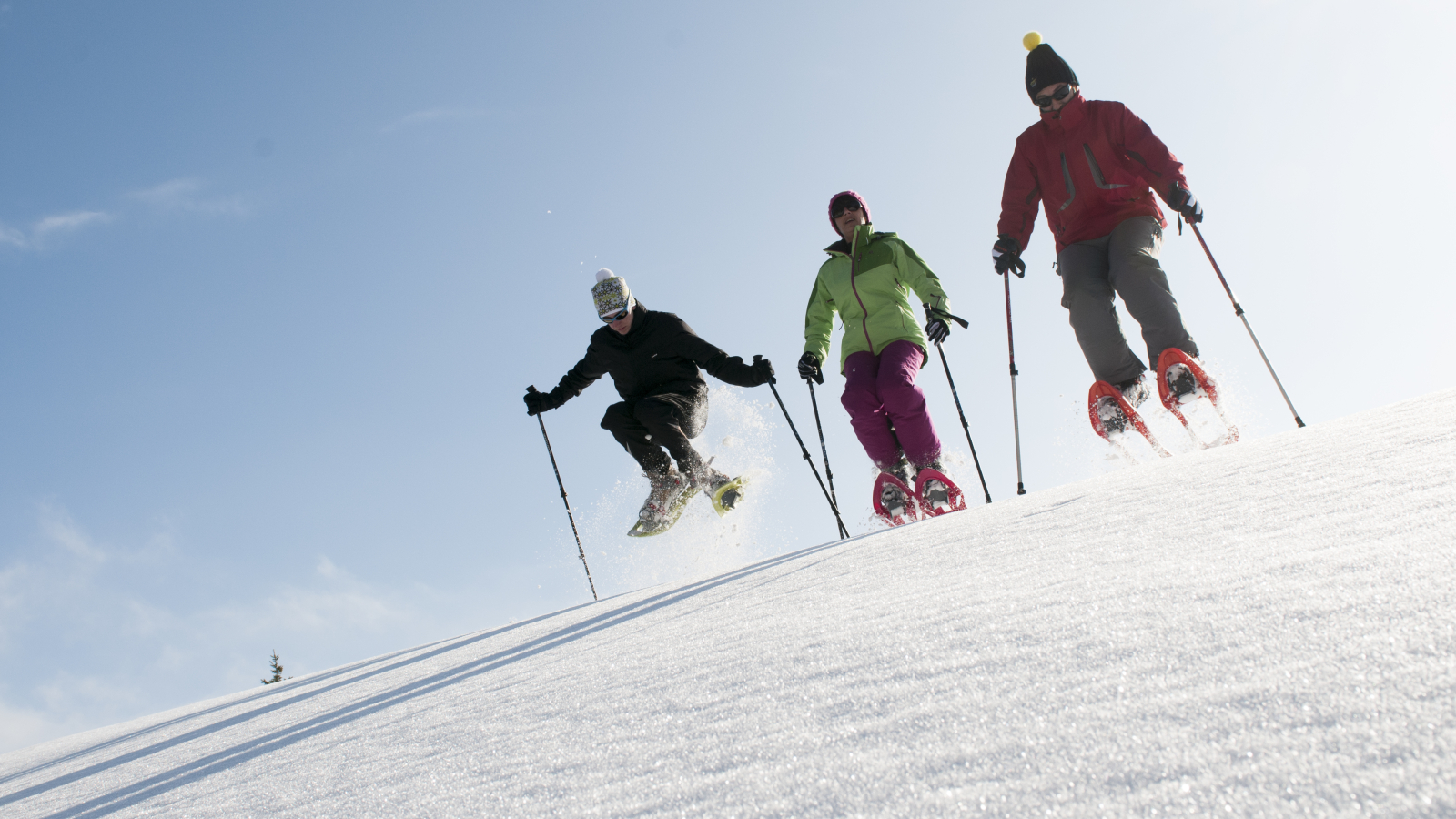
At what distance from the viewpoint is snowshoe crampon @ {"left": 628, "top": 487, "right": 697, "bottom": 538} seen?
6.26 m

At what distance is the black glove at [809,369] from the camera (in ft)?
18.9

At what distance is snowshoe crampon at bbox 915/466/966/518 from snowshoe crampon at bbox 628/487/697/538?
2.00 metres

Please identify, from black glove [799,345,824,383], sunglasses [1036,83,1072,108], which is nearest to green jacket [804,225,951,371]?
black glove [799,345,824,383]

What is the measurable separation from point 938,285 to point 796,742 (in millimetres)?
4828

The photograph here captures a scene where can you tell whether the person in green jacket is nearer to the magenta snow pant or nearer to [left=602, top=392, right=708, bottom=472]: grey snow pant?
the magenta snow pant

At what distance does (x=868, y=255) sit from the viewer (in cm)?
548

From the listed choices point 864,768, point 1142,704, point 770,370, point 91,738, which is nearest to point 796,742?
point 864,768

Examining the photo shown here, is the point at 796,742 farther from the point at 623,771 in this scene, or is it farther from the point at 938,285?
the point at 938,285

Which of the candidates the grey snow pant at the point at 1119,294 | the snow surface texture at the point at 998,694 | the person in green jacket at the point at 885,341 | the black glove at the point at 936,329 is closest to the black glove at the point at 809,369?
the person in green jacket at the point at 885,341

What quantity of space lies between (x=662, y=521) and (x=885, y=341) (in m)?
2.31

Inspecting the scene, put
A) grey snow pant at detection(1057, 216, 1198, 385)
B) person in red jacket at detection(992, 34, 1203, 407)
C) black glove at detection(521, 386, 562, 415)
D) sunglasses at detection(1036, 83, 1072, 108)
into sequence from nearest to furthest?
1. grey snow pant at detection(1057, 216, 1198, 385)
2. person in red jacket at detection(992, 34, 1203, 407)
3. sunglasses at detection(1036, 83, 1072, 108)
4. black glove at detection(521, 386, 562, 415)

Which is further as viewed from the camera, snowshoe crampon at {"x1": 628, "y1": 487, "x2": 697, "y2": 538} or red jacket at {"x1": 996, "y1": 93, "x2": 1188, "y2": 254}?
snowshoe crampon at {"x1": 628, "y1": 487, "x2": 697, "y2": 538}

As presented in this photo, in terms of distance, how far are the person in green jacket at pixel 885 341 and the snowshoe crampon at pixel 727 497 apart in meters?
1.31

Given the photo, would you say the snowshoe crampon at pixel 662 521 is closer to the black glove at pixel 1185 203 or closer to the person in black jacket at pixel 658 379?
the person in black jacket at pixel 658 379
